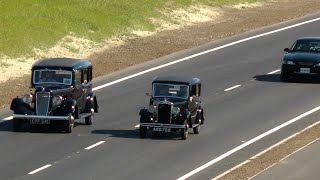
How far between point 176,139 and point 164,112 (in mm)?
933

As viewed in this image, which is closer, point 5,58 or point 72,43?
point 5,58

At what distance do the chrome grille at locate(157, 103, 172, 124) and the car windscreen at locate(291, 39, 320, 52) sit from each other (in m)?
15.0

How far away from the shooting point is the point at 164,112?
113 feet

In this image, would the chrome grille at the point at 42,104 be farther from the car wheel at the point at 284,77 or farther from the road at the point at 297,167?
the car wheel at the point at 284,77

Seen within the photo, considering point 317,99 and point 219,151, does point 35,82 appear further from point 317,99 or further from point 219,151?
point 317,99

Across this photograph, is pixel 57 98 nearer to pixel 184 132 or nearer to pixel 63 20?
pixel 184 132

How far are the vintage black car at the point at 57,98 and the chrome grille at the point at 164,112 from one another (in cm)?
278

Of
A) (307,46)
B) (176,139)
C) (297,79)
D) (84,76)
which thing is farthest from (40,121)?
(307,46)

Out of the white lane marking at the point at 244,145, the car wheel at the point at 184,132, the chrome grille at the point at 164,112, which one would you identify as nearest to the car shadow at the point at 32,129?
the chrome grille at the point at 164,112

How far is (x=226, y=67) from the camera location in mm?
50031

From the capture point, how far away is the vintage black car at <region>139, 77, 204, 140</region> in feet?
112

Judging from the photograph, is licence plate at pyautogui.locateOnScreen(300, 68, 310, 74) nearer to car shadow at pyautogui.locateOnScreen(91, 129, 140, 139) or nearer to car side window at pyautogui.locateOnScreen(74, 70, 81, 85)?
car shadow at pyautogui.locateOnScreen(91, 129, 140, 139)

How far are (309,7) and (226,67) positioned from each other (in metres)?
22.5

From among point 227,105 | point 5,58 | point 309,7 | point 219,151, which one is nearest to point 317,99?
point 227,105
